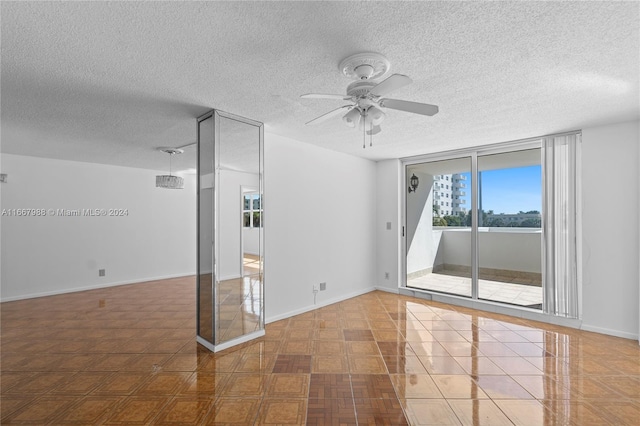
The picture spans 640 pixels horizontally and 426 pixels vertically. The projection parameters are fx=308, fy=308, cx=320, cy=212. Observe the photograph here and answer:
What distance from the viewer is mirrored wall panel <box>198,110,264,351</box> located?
3102 mm

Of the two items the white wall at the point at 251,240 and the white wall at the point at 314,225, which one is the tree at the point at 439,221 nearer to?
the white wall at the point at 314,225

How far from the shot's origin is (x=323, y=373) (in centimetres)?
262

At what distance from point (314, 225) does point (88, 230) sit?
14.7 ft

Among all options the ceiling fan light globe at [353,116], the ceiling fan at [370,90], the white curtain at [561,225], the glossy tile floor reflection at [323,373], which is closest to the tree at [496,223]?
the white curtain at [561,225]

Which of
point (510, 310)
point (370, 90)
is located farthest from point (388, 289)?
point (370, 90)

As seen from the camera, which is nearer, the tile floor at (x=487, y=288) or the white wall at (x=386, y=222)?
the tile floor at (x=487, y=288)

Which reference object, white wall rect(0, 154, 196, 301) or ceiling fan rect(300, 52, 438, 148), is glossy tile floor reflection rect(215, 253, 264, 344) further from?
white wall rect(0, 154, 196, 301)

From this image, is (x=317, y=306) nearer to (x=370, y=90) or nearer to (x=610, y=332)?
(x=370, y=90)

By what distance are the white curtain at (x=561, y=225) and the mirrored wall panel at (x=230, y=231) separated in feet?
11.8

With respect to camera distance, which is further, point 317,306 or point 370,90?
point 317,306

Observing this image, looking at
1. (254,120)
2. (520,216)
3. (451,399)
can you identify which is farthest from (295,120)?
(520,216)

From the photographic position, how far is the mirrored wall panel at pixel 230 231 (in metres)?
3.10

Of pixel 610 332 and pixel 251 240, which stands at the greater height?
pixel 251 240

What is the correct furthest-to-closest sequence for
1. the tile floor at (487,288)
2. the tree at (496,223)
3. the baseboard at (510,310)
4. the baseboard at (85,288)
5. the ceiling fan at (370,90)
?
the baseboard at (85,288)
the tree at (496,223)
the tile floor at (487,288)
the baseboard at (510,310)
the ceiling fan at (370,90)
